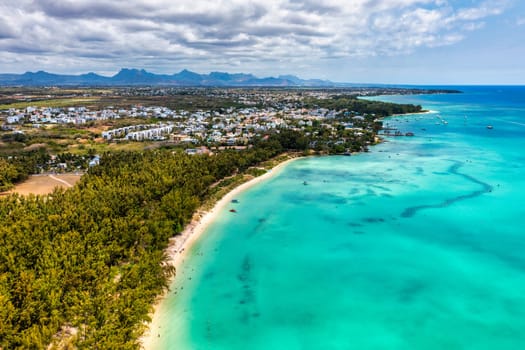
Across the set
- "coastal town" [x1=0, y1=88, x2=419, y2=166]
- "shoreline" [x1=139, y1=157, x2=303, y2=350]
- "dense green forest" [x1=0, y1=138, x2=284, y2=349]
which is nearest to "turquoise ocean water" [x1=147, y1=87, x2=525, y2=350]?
"shoreline" [x1=139, y1=157, x2=303, y2=350]

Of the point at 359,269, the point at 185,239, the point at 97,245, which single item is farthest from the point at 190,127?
the point at 359,269

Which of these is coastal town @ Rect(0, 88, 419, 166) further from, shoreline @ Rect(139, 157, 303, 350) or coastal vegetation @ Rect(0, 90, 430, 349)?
shoreline @ Rect(139, 157, 303, 350)

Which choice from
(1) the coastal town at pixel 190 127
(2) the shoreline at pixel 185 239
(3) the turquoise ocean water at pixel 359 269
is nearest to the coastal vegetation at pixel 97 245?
(2) the shoreline at pixel 185 239

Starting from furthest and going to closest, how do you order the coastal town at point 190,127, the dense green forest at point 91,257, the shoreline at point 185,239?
the coastal town at point 190,127 → the shoreline at point 185,239 → the dense green forest at point 91,257

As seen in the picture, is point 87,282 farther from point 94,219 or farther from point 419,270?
point 419,270

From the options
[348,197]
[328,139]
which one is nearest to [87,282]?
[348,197]

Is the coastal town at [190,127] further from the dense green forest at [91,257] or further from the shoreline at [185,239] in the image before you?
the dense green forest at [91,257]

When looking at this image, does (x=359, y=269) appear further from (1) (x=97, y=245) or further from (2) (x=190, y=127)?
(2) (x=190, y=127)
